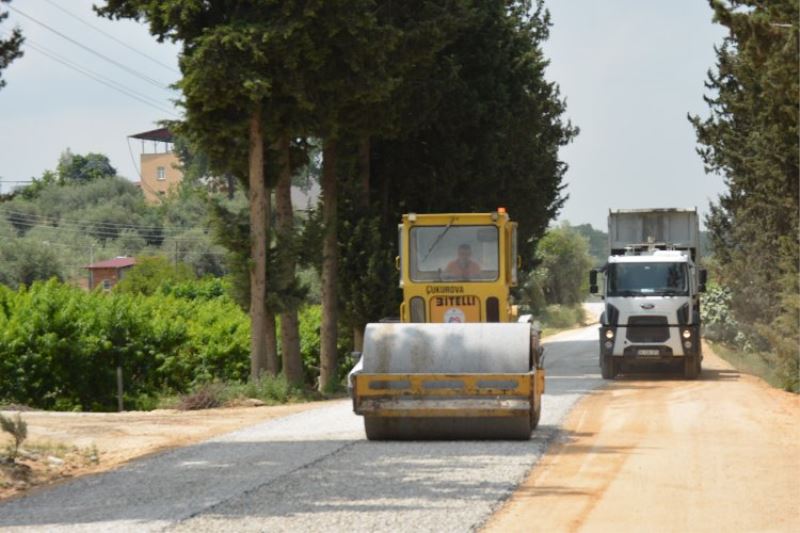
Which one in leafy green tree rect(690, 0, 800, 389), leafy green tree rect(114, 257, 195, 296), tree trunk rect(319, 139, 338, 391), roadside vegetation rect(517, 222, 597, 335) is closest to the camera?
leafy green tree rect(690, 0, 800, 389)

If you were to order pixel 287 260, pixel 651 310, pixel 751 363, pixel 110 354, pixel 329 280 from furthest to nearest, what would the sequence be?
pixel 751 363, pixel 110 354, pixel 329 280, pixel 651 310, pixel 287 260

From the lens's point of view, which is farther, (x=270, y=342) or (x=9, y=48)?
(x=270, y=342)

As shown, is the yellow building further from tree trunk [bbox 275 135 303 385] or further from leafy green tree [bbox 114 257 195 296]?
tree trunk [bbox 275 135 303 385]

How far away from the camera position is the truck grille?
3494 cm

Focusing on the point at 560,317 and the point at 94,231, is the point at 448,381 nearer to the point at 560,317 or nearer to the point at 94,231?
the point at 560,317

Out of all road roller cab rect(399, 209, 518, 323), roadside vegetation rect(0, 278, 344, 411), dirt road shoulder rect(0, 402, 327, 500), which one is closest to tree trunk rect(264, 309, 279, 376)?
roadside vegetation rect(0, 278, 344, 411)

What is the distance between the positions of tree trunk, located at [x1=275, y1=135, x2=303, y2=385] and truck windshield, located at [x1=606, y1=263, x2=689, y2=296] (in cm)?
739

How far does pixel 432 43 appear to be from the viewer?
35.3 metres

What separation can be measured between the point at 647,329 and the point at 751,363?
13276mm

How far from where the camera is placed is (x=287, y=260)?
33562mm

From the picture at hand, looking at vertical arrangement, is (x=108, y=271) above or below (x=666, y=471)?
above

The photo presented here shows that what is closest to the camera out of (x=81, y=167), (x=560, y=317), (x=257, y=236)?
(x=257, y=236)

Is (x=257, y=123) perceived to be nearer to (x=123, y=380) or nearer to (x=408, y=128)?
(x=408, y=128)

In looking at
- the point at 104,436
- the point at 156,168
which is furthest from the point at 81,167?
the point at 104,436
